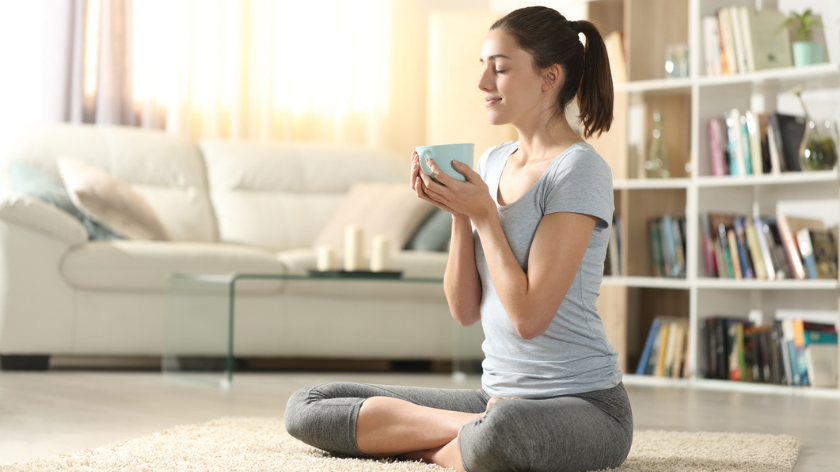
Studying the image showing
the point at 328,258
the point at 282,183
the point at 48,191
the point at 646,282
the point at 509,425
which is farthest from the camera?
the point at 282,183

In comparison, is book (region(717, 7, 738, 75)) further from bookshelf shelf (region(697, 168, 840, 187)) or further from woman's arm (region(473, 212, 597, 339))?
woman's arm (region(473, 212, 597, 339))

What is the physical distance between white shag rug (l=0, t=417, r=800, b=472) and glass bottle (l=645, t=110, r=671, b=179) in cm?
176

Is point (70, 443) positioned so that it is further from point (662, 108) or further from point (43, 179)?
point (662, 108)

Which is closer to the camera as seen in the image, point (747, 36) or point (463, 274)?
point (463, 274)

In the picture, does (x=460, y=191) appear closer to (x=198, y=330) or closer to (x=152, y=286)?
(x=198, y=330)

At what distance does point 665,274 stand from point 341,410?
231 cm

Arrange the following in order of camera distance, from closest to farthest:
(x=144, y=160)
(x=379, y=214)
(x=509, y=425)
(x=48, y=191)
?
(x=509, y=425) < (x=48, y=191) < (x=379, y=214) < (x=144, y=160)

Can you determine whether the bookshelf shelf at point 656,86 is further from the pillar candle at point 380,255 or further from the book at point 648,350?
the pillar candle at point 380,255

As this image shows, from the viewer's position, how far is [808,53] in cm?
334

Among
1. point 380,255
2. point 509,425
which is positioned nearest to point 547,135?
point 509,425

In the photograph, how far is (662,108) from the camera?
374 centimetres

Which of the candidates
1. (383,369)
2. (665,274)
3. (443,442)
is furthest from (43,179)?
(443,442)

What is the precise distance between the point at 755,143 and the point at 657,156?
0.40 m

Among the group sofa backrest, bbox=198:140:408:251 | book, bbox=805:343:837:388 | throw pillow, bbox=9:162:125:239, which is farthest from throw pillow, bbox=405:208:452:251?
book, bbox=805:343:837:388
